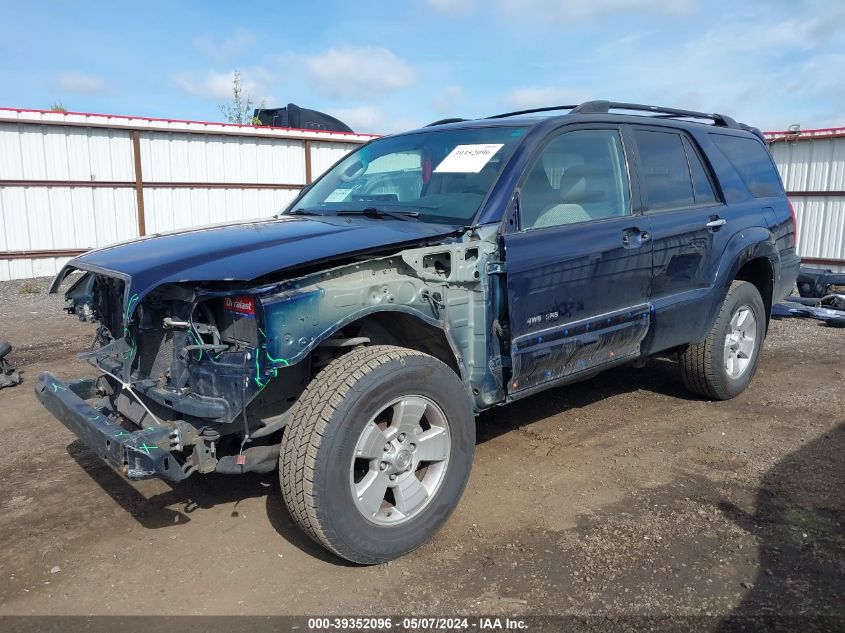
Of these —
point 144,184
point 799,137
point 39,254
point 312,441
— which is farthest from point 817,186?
point 39,254

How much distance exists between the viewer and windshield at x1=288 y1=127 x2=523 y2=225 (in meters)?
3.54

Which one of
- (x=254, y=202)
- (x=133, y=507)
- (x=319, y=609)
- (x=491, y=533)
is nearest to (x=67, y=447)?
(x=133, y=507)

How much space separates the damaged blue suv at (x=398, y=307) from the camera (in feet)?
8.85

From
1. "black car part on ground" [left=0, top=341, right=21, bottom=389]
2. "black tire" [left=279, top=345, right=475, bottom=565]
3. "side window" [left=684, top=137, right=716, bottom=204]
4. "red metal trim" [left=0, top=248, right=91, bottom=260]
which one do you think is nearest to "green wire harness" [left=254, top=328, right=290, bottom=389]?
"black tire" [left=279, top=345, right=475, bottom=565]

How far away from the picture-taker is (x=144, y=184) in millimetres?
13508

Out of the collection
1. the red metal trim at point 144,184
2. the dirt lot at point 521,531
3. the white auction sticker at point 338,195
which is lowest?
the dirt lot at point 521,531

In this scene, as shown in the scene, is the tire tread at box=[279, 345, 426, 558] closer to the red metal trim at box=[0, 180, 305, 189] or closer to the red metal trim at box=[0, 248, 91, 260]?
Answer: the red metal trim at box=[0, 248, 91, 260]

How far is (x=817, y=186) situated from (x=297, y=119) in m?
11.5

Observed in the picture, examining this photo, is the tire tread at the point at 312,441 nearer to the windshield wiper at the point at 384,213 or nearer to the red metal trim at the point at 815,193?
the windshield wiper at the point at 384,213

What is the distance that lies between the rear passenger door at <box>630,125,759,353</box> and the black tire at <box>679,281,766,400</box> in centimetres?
24

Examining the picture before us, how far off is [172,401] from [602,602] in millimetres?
1931

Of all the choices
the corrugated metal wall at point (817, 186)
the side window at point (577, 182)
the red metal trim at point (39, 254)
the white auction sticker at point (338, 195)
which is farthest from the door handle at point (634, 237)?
the red metal trim at point (39, 254)

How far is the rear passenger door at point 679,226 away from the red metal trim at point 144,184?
38.1 feet

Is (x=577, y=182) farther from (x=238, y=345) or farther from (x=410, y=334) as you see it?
(x=238, y=345)
